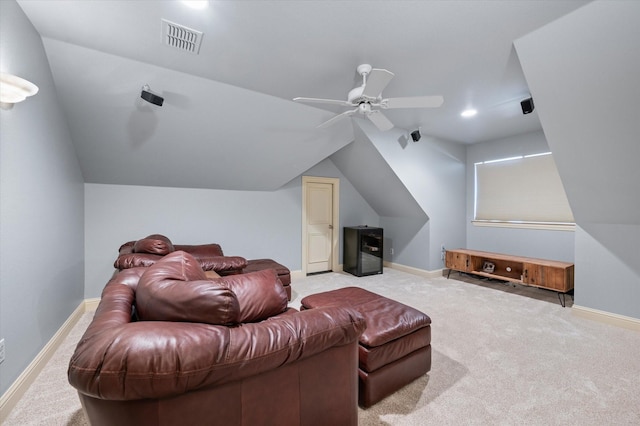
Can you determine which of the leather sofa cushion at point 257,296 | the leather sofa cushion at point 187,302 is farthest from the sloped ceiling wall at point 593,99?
the leather sofa cushion at point 187,302

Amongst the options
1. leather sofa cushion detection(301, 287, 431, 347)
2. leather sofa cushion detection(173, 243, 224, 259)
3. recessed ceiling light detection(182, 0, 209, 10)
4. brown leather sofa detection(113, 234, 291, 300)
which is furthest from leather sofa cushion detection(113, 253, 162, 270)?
recessed ceiling light detection(182, 0, 209, 10)

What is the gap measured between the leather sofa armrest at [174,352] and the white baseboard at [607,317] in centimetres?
377

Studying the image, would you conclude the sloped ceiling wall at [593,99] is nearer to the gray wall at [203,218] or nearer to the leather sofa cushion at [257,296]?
the leather sofa cushion at [257,296]

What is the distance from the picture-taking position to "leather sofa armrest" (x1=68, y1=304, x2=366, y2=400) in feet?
2.88

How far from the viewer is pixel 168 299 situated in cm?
117

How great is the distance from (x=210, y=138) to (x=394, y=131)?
9.45 ft

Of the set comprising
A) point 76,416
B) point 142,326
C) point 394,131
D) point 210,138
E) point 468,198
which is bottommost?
point 76,416

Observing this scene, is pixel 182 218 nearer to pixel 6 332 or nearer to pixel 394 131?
pixel 6 332

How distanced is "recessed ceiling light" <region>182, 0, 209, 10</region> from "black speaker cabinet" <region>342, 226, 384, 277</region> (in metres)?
4.13

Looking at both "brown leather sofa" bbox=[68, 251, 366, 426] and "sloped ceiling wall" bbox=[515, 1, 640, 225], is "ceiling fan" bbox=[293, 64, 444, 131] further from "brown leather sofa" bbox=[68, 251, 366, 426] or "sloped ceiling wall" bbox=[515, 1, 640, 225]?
"brown leather sofa" bbox=[68, 251, 366, 426]

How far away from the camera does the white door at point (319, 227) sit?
17.8ft

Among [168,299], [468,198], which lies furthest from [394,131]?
[168,299]

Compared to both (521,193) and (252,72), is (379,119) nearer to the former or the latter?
(252,72)

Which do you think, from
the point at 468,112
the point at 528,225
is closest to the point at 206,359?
the point at 468,112
